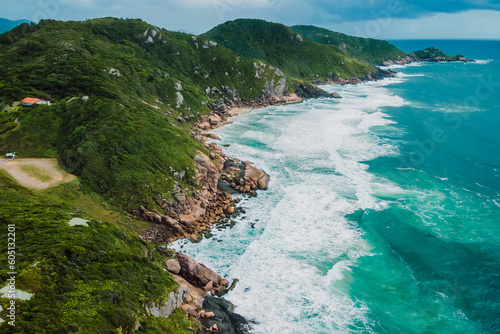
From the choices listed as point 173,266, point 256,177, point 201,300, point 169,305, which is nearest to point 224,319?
point 201,300

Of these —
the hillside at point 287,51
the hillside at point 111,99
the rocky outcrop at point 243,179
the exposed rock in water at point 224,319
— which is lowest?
the exposed rock in water at point 224,319

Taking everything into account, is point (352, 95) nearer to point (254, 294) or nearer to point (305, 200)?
point (305, 200)

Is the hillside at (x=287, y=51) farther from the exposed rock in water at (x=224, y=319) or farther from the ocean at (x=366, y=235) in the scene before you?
the exposed rock in water at (x=224, y=319)

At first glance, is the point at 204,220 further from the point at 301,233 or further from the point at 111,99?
→ the point at 111,99

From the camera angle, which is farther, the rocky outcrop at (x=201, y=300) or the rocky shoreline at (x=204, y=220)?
the rocky shoreline at (x=204, y=220)

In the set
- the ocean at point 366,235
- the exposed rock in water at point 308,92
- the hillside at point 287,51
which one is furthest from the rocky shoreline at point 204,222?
the hillside at point 287,51

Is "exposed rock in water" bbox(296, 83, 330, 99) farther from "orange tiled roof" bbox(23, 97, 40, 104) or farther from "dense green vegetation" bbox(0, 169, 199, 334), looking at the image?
"dense green vegetation" bbox(0, 169, 199, 334)
